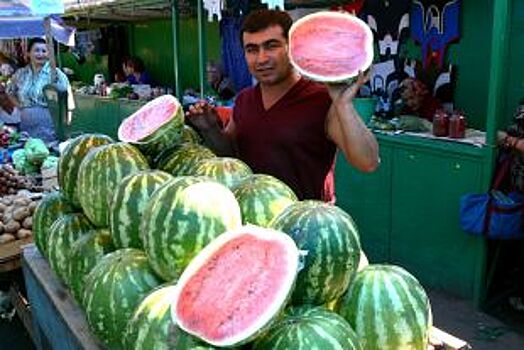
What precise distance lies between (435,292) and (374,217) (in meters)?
0.89

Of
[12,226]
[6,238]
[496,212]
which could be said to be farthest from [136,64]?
[496,212]

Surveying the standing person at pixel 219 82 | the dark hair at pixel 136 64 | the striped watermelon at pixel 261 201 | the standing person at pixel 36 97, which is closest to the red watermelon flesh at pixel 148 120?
the striped watermelon at pixel 261 201

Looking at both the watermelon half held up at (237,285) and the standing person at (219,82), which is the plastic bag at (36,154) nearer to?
the standing person at (219,82)

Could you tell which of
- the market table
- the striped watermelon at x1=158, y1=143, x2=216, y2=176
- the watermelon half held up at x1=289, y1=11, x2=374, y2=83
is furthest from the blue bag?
the striped watermelon at x1=158, y1=143, x2=216, y2=176

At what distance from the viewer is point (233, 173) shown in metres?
1.85

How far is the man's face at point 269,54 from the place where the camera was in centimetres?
243

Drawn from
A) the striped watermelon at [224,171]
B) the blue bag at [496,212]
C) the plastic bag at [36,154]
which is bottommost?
the blue bag at [496,212]

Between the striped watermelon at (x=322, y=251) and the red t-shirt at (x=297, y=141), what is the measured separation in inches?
37.8

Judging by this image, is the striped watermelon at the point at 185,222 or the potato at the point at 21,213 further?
the potato at the point at 21,213

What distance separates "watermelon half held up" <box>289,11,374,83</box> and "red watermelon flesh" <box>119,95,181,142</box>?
54cm

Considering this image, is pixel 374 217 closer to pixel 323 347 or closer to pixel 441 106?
pixel 441 106

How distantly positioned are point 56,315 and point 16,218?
1852 millimetres

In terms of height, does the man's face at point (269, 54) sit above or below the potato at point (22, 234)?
above

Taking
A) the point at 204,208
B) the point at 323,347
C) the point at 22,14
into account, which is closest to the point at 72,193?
the point at 204,208
